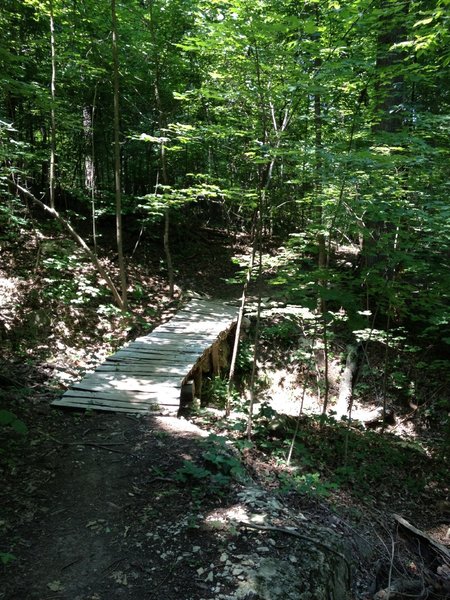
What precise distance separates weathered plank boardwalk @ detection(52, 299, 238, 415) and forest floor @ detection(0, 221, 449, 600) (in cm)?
23

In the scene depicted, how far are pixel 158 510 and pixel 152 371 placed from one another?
310 cm

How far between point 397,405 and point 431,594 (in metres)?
5.83

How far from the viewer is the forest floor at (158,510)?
2541mm

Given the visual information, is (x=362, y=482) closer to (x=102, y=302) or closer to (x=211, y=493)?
(x=211, y=493)

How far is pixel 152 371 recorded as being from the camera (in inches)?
243

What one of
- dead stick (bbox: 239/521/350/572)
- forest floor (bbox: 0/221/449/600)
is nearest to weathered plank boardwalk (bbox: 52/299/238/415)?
forest floor (bbox: 0/221/449/600)

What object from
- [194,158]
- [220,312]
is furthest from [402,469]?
[194,158]

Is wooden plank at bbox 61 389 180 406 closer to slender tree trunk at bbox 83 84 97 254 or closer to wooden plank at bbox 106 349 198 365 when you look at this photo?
wooden plank at bbox 106 349 198 365

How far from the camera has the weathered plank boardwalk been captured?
510 cm

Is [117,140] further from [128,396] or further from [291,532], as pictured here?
[291,532]

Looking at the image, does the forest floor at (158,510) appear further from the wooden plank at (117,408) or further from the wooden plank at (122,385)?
the wooden plank at (122,385)

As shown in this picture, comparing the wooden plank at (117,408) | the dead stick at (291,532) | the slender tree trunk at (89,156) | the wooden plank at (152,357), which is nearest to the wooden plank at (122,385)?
the wooden plank at (117,408)

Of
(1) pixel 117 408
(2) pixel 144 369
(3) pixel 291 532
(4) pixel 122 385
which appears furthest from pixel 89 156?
(3) pixel 291 532

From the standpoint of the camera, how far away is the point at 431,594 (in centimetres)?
340
